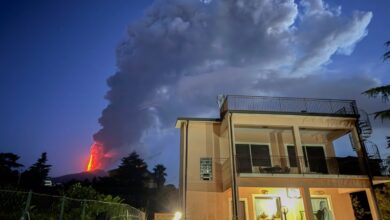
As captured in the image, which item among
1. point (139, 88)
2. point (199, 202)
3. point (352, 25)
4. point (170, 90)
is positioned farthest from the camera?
point (139, 88)

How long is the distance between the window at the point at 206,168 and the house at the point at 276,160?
49 mm

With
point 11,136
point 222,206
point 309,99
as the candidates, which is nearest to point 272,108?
point 309,99

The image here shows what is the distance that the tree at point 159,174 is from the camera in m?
51.1

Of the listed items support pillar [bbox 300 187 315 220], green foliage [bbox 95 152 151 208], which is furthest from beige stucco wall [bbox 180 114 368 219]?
green foliage [bbox 95 152 151 208]

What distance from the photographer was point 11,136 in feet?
471

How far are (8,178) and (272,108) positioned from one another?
116ft

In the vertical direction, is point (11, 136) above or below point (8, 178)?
above

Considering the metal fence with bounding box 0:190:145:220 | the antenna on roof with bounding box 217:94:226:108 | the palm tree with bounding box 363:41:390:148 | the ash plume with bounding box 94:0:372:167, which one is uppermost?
the ash plume with bounding box 94:0:372:167

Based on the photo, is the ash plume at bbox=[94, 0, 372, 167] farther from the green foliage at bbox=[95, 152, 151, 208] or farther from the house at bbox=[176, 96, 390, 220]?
the green foliage at bbox=[95, 152, 151, 208]

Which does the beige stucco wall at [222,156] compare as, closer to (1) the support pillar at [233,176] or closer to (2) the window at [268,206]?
(1) the support pillar at [233,176]

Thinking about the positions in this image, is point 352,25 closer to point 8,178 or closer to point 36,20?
point 36,20

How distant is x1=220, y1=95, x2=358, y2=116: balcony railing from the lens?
1320 centimetres

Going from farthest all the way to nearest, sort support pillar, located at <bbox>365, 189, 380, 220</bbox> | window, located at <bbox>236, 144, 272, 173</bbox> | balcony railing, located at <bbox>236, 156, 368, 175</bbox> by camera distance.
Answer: window, located at <bbox>236, 144, 272, 173</bbox> < balcony railing, located at <bbox>236, 156, 368, 175</bbox> < support pillar, located at <bbox>365, 189, 380, 220</bbox>

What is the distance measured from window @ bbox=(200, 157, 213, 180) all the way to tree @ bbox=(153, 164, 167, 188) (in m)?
39.8
